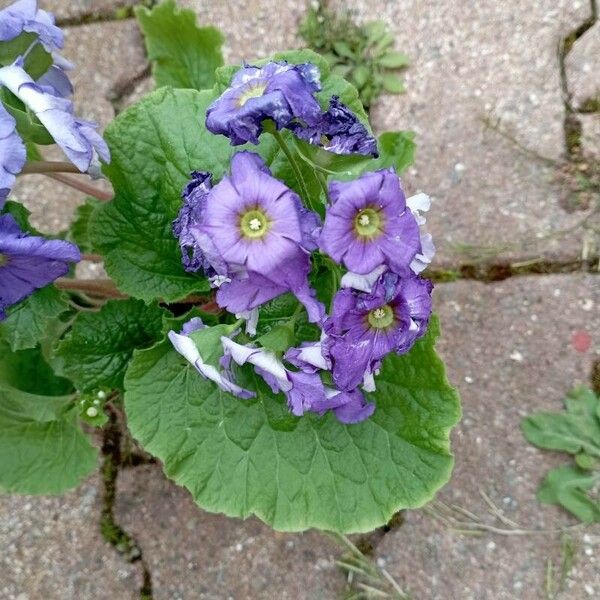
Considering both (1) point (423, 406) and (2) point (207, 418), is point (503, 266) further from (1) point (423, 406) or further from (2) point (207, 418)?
(2) point (207, 418)

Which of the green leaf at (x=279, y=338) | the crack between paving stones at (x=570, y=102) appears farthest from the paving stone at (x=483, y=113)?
the green leaf at (x=279, y=338)

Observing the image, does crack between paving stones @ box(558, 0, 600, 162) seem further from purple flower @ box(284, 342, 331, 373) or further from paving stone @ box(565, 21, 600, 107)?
purple flower @ box(284, 342, 331, 373)

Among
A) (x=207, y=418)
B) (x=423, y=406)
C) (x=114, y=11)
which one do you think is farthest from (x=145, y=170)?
(x=114, y=11)

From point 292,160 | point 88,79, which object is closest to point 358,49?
point 88,79

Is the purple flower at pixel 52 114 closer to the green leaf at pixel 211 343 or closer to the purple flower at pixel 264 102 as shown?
the purple flower at pixel 264 102

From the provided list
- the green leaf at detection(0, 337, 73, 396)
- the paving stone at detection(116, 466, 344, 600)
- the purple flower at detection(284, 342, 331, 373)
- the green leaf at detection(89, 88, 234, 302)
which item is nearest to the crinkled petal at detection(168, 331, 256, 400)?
the purple flower at detection(284, 342, 331, 373)

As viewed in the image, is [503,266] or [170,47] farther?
[503,266]
